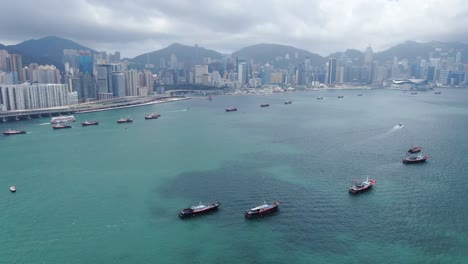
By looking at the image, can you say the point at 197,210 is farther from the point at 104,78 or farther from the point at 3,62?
Answer: the point at 3,62

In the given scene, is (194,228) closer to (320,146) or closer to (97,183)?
(97,183)

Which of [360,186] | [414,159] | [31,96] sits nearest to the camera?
[360,186]

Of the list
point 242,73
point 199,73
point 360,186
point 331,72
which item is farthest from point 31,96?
point 331,72

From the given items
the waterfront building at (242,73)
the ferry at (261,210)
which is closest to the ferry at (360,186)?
the ferry at (261,210)

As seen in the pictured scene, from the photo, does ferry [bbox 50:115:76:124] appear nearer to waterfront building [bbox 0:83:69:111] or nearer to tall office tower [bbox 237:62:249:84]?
waterfront building [bbox 0:83:69:111]

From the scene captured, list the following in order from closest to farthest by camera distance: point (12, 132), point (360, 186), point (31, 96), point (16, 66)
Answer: point (360, 186) → point (12, 132) → point (31, 96) → point (16, 66)

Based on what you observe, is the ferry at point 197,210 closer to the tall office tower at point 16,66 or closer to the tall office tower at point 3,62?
the tall office tower at point 16,66
